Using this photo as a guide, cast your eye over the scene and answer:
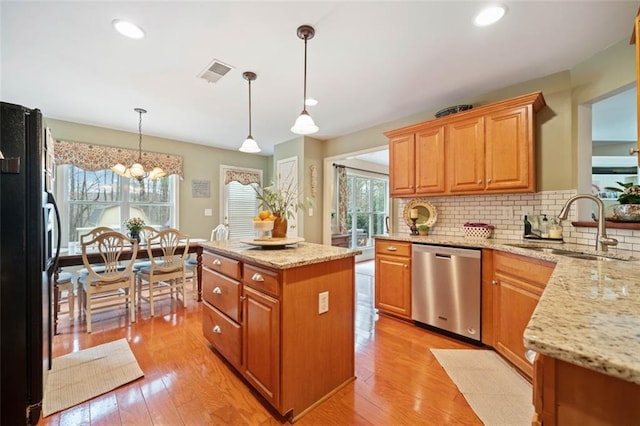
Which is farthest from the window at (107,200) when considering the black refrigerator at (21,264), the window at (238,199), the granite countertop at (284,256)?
the granite countertop at (284,256)

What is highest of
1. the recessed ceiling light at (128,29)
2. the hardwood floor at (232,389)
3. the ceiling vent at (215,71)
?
the ceiling vent at (215,71)

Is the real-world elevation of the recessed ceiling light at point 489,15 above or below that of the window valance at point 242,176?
above

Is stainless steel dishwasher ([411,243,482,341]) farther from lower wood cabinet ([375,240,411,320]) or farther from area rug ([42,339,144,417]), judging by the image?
area rug ([42,339,144,417])

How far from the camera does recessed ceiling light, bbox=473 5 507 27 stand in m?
1.73

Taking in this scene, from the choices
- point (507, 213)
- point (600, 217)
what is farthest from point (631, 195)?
point (507, 213)

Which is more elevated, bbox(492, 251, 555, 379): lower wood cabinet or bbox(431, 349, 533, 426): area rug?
bbox(492, 251, 555, 379): lower wood cabinet

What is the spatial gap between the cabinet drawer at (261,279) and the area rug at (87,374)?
3.81 ft

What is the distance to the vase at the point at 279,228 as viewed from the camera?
2154mm

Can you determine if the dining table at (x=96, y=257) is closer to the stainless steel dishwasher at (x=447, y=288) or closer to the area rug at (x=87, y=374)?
the area rug at (x=87, y=374)

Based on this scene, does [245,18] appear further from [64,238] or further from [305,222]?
[64,238]

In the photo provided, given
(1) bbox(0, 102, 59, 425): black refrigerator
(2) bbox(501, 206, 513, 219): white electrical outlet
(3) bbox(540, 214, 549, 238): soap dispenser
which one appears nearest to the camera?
(1) bbox(0, 102, 59, 425): black refrigerator

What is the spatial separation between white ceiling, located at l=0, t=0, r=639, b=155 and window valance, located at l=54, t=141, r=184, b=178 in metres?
0.56

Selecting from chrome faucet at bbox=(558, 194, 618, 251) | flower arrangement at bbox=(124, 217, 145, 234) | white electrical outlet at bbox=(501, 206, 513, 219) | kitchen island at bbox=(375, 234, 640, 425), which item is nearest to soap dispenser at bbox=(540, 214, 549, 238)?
white electrical outlet at bbox=(501, 206, 513, 219)

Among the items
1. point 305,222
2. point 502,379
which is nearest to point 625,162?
point 502,379
